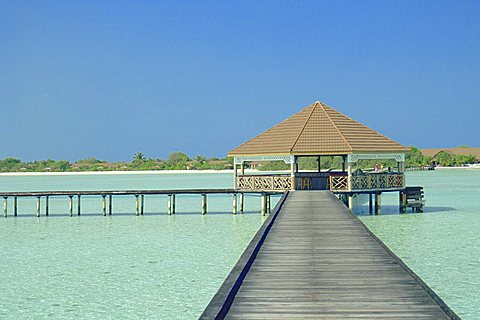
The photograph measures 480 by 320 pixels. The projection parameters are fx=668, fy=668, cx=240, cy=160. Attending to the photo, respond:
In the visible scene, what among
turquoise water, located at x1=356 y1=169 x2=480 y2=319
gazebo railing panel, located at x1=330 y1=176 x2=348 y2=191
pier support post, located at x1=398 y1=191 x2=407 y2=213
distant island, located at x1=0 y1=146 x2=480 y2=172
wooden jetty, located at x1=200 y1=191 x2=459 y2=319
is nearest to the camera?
wooden jetty, located at x1=200 y1=191 x2=459 y2=319

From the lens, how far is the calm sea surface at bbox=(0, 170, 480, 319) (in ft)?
34.1

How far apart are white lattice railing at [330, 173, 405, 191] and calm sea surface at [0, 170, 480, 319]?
116 centimetres

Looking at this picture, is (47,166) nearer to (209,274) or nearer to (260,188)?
(260,188)

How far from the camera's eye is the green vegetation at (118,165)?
113312 mm

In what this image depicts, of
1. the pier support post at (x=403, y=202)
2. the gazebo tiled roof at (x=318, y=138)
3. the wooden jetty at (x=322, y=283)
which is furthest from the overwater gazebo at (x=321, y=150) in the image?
the wooden jetty at (x=322, y=283)

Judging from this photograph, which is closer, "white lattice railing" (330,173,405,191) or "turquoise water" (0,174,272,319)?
"turquoise water" (0,174,272,319)

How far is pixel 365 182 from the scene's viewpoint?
75.6 feet

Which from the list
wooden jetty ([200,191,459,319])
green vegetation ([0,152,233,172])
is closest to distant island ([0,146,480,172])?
green vegetation ([0,152,233,172])

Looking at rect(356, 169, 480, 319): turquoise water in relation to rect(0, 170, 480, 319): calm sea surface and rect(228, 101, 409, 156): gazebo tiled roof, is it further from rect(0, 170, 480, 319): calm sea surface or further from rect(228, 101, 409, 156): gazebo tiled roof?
rect(228, 101, 409, 156): gazebo tiled roof

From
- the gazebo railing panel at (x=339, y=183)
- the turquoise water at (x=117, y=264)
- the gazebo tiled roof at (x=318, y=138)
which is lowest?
the turquoise water at (x=117, y=264)

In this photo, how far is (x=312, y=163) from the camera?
8031 cm

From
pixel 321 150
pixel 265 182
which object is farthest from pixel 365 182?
pixel 265 182

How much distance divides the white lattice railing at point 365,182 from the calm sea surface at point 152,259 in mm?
1160

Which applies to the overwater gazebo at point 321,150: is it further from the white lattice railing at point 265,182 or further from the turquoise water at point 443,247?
the turquoise water at point 443,247
